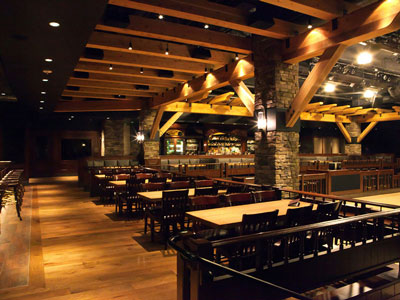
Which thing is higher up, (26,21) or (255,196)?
(26,21)

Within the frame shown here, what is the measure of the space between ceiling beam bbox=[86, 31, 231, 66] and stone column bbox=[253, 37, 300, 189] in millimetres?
1252

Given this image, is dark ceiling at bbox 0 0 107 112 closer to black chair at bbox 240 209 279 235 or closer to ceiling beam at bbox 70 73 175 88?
ceiling beam at bbox 70 73 175 88

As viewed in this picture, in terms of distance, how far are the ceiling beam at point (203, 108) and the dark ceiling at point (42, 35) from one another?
661 centimetres

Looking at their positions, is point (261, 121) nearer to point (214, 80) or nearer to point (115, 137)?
point (214, 80)

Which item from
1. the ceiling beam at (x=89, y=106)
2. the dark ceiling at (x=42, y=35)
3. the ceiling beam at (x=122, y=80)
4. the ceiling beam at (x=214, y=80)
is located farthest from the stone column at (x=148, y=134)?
the dark ceiling at (x=42, y=35)

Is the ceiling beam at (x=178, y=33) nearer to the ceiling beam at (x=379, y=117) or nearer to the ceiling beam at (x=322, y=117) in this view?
the ceiling beam at (x=322, y=117)

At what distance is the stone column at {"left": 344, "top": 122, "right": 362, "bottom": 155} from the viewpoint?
1953 cm

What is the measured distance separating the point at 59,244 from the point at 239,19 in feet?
16.2

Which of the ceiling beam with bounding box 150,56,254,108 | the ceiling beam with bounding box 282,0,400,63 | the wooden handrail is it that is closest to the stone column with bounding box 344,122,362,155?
the ceiling beam with bounding box 150,56,254,108

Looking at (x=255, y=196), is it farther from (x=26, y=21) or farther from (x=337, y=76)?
(x=337, y=76)

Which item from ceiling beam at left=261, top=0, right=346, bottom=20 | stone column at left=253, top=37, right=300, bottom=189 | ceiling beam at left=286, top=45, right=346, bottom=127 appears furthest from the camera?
stone column at left=253, top=37, right=300, bottom=189

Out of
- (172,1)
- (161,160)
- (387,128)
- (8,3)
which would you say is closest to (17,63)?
(8,3)

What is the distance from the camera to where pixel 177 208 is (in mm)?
5082

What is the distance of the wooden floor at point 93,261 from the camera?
334 cm
